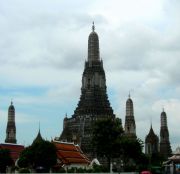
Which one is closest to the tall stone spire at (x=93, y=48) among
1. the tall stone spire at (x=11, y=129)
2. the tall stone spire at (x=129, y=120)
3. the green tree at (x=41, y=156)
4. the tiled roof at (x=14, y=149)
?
the tall stone spire at (x=129, y=120)

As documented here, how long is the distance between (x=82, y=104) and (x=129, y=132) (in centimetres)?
1423

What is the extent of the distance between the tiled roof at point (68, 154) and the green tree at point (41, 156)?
1308 centimetres

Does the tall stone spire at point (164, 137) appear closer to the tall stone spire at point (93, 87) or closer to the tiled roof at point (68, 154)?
the tall stone spire at point (93, 87)

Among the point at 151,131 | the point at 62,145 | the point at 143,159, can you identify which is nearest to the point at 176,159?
the point at 143,159

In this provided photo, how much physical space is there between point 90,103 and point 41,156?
55.2 meters

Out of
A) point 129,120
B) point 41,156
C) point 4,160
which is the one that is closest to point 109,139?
point 41,156

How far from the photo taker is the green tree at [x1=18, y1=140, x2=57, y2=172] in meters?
68.9

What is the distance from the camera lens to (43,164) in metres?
69.4

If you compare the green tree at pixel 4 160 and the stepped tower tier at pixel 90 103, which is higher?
the stepped tower tier at pixel 90 103

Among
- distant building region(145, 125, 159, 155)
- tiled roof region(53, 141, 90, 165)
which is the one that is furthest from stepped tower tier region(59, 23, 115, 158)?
distant building region(145, 125, 159, 155)

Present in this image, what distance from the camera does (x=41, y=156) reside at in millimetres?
68812

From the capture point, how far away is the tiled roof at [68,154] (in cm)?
8428

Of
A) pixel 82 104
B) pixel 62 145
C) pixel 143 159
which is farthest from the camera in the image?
pixel 82 104

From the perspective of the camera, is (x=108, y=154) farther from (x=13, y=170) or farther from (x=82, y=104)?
(x=82, y=104)
